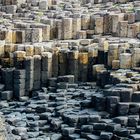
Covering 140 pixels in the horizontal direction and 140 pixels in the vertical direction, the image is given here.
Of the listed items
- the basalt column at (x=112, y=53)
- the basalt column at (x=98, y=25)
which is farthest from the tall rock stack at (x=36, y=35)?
the basalt column at (x=112, y=53)

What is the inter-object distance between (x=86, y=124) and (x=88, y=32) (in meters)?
11.4

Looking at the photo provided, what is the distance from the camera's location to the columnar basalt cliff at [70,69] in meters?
28.8

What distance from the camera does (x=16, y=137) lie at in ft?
90.6

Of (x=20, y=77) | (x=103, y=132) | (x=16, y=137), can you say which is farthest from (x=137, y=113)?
(x=20, y=77)

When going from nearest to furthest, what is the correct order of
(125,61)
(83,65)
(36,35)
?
(125,61)
(83,65)
(36,35)

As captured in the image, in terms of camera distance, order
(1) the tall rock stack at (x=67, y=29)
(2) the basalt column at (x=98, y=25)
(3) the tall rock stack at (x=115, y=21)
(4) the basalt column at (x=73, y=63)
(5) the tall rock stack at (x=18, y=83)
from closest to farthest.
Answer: (5) the tall rock stack at (x=18, y=83) < (4) the basalt column at (x=73, y=63) < (1) the tall rock stack at (x=67, y=29) < (3) the tall rock stack at (x=115, y=21) < (2) the basalt column at (x=98, y=25)

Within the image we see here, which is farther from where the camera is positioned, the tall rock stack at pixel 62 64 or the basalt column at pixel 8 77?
the tall rock stack at pixel 62 64

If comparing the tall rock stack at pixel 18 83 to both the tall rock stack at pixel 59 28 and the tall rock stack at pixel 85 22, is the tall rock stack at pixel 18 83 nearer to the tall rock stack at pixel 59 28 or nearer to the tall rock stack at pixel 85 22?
the tall rock stack at pixel 59 28

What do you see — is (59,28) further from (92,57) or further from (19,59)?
(19,59)

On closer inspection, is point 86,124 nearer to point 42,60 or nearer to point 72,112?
point 72,112

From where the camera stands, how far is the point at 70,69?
35.3m

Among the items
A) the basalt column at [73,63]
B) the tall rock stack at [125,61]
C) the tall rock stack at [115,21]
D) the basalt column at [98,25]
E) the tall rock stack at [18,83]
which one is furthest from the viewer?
the basalt column at [98,25]

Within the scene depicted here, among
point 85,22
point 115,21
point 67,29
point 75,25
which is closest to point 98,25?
point 85,22

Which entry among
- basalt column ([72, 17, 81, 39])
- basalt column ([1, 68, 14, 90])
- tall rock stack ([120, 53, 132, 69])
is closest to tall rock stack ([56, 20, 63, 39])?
basalt column ([72, 17, 81, 39])
